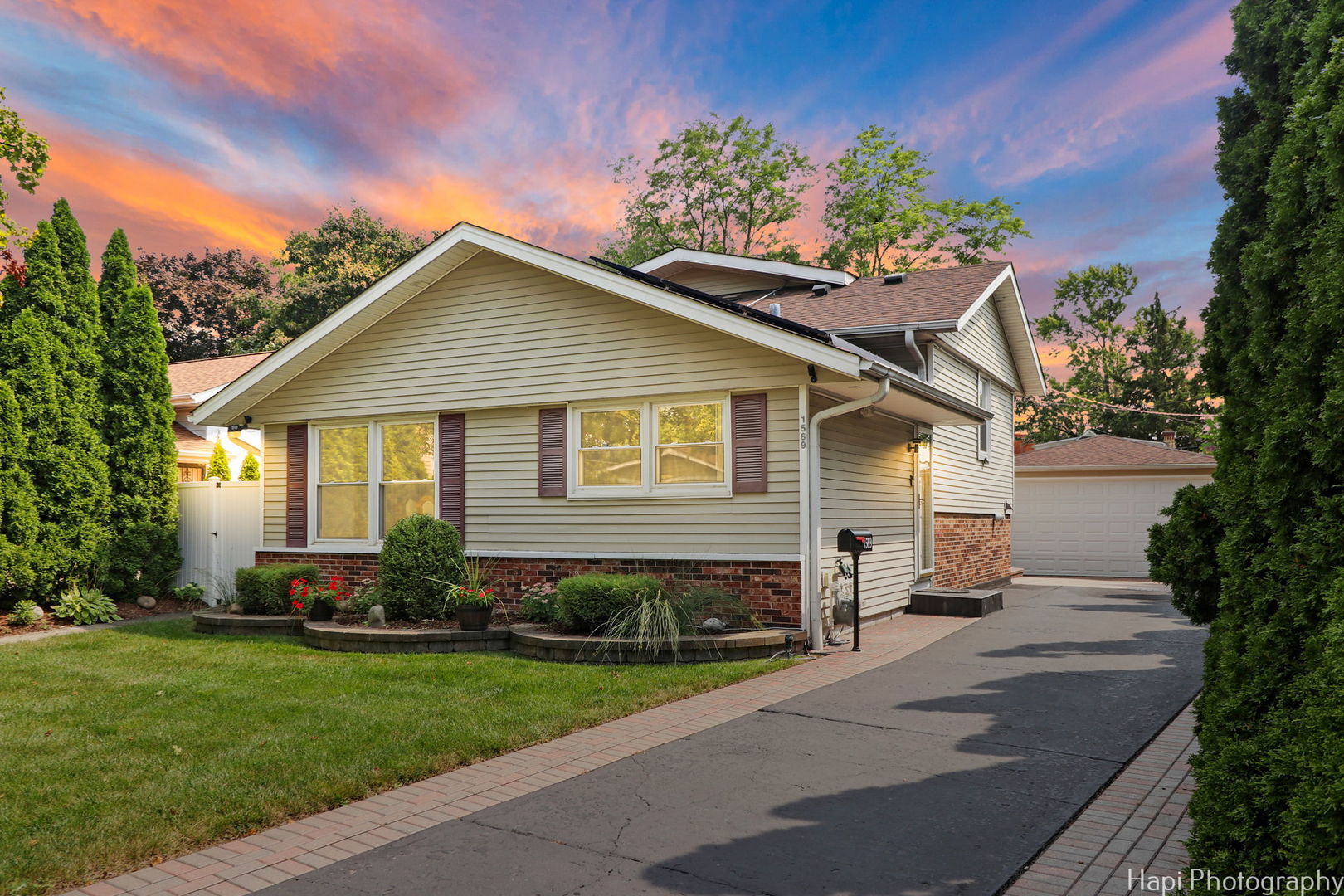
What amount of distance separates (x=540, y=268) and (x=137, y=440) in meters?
7.26

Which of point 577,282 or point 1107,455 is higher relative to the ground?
point 577,282

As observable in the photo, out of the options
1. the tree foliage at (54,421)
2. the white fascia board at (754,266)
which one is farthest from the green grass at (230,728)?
the white fascia board at (754,266)

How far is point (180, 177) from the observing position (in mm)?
18125

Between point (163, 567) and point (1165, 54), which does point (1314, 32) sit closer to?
point (1165, 54)

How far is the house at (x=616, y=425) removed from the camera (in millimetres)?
10047

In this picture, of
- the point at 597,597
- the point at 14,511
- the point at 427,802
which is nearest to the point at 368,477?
the point at 14,511

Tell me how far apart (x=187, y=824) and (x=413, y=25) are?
43.0ft

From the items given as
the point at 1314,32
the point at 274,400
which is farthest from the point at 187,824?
the point at 274,400

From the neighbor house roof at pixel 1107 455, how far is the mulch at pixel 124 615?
17.7 meters

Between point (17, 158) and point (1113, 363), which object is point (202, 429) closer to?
point (17, 158)

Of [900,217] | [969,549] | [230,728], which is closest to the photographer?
[230,728]

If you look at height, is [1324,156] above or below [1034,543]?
above

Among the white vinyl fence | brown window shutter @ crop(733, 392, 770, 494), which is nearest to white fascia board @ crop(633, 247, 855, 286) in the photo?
brown window shutter @ crop(733, 392, 770, 494)

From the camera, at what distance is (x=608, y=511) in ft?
36.3
